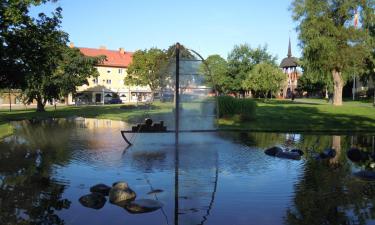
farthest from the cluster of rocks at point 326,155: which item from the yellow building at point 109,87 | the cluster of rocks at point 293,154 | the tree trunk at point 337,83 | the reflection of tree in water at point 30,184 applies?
the yellow building at point 109,87

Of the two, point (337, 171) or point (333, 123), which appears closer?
point (337, 171)

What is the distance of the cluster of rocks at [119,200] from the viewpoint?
28.8 feet

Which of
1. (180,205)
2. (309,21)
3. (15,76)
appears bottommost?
(180,205)

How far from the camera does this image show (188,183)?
1121 centimetres

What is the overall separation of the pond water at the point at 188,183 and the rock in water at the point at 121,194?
0.62ft

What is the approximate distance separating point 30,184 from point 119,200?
3.18 m

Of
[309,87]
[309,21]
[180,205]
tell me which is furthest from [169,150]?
[309,87]

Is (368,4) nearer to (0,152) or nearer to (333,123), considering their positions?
(333,123)

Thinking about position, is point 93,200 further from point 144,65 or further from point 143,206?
point 144,65

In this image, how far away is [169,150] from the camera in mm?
17016

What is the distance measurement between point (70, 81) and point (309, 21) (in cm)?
3078

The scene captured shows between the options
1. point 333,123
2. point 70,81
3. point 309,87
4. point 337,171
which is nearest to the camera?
point 337,171

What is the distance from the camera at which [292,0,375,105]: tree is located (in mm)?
50125

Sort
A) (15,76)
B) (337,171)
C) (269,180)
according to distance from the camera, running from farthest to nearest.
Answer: (15,76), (337,171), (269,180)
